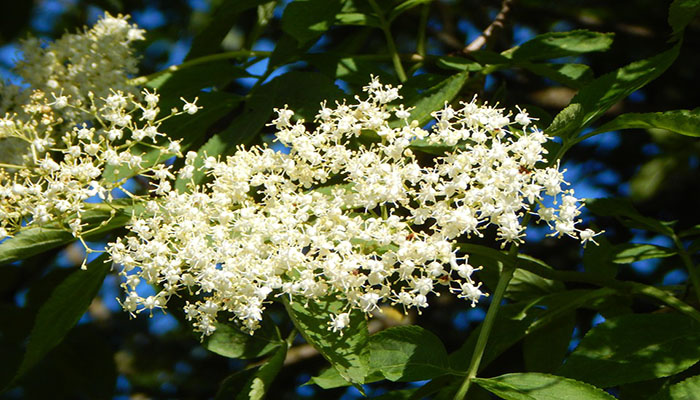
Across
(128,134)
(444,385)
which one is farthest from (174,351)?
(444,385)

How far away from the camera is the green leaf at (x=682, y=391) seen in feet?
4.36

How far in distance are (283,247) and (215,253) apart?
13 centimetres

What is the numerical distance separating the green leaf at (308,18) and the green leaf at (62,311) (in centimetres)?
74

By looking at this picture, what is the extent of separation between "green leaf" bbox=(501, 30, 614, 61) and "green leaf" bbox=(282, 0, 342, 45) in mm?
505

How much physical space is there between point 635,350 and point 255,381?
31.7 inches

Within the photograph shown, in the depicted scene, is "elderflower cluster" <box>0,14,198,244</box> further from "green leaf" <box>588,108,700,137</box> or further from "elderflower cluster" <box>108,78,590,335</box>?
"green leaf" <box>588,108,700,137</box>

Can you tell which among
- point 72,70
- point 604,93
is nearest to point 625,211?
point 604,93

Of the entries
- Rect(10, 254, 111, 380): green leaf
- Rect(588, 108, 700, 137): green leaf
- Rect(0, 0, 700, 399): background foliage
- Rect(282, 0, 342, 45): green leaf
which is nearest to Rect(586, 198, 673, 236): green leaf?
Rect(0, 0, 700, 399): background foliage

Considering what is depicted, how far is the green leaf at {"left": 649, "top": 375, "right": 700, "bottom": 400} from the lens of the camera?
52.4 inches

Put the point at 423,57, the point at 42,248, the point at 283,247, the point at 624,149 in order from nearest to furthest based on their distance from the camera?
1. the point at 283,247
2. the point at 42,248
3. the point at 423,57
4. the point at 624,149

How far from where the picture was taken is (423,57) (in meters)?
2.16

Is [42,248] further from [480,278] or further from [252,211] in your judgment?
[480,278]

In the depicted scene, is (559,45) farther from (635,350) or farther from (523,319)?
(635,350)

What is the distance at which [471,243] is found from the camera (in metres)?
2.10
